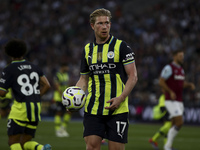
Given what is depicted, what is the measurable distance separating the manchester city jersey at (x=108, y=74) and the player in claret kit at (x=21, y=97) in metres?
1.42

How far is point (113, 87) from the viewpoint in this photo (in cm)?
547

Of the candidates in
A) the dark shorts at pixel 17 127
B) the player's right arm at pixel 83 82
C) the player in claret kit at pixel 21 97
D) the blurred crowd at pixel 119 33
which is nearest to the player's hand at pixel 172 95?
the player in claret kit at pixel 21 97

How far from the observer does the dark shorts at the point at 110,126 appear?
5.36 metres

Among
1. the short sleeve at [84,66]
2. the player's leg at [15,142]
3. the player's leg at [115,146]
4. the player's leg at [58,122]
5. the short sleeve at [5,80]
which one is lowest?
the player's leg at [58,122]

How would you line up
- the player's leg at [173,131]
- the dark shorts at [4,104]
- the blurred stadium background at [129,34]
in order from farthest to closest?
the blurred stadium background at [129,34]
the dark shorts at [4,104]
the player's leg at [173,131]

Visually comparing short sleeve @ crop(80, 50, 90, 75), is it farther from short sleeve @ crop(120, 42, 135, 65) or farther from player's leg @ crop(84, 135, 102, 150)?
player's leg @ crop(84, 135, 102, 150)

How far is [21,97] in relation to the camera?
21.7ft

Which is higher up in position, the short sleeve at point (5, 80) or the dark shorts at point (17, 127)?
the short sleeve at point (5, 80)

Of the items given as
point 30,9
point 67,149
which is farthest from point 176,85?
point 30,9

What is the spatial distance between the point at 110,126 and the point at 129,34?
19032mm

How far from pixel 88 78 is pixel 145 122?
14.2 metres

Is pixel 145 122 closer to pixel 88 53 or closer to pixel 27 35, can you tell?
pixel 27 35

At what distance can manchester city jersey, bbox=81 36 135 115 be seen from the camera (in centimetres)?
544

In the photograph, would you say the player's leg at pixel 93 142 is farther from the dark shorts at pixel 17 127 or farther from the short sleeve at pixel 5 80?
the short sleeve at pixel 5 80
